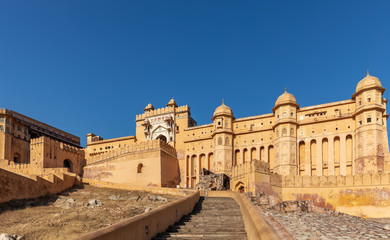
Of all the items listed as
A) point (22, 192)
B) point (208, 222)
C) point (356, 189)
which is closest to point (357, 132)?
point (356, 189)

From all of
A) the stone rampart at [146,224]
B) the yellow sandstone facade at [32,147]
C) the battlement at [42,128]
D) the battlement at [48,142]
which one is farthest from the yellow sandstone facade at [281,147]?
the stone rampart at [146,224]

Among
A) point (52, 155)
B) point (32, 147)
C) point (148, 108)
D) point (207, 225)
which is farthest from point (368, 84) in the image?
point (32, 147)

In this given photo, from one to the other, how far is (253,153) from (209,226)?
108 feet

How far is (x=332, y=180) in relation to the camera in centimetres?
3238

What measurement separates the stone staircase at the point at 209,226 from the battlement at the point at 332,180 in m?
19.6

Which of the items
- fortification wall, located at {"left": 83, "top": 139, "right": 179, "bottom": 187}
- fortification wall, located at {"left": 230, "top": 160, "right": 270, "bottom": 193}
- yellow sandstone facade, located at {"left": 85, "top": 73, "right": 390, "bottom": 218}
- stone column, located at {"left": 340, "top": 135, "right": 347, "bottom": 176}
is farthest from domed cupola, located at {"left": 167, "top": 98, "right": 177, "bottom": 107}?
stone column, located at {"left": 340, "top": 135, "right": 347, "bottom": 176}

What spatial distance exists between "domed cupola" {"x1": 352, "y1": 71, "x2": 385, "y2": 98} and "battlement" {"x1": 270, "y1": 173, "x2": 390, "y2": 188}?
10580 millimetres

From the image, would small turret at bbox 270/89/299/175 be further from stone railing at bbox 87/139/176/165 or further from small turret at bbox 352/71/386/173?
stone railing at bbox 87/139/176/165

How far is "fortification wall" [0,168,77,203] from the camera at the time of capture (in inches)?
723

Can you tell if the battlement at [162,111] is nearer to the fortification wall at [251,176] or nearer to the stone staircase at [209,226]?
the fortification wall at [251,176]

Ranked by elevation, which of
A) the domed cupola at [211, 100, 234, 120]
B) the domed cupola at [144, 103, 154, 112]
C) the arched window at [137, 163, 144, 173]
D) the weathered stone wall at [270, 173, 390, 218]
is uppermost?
the domed cupola at [144, 103, 154, 112]

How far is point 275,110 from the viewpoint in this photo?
1607 inches

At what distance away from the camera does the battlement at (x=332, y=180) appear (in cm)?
2992

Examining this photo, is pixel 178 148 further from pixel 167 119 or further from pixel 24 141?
pixel 24 141
